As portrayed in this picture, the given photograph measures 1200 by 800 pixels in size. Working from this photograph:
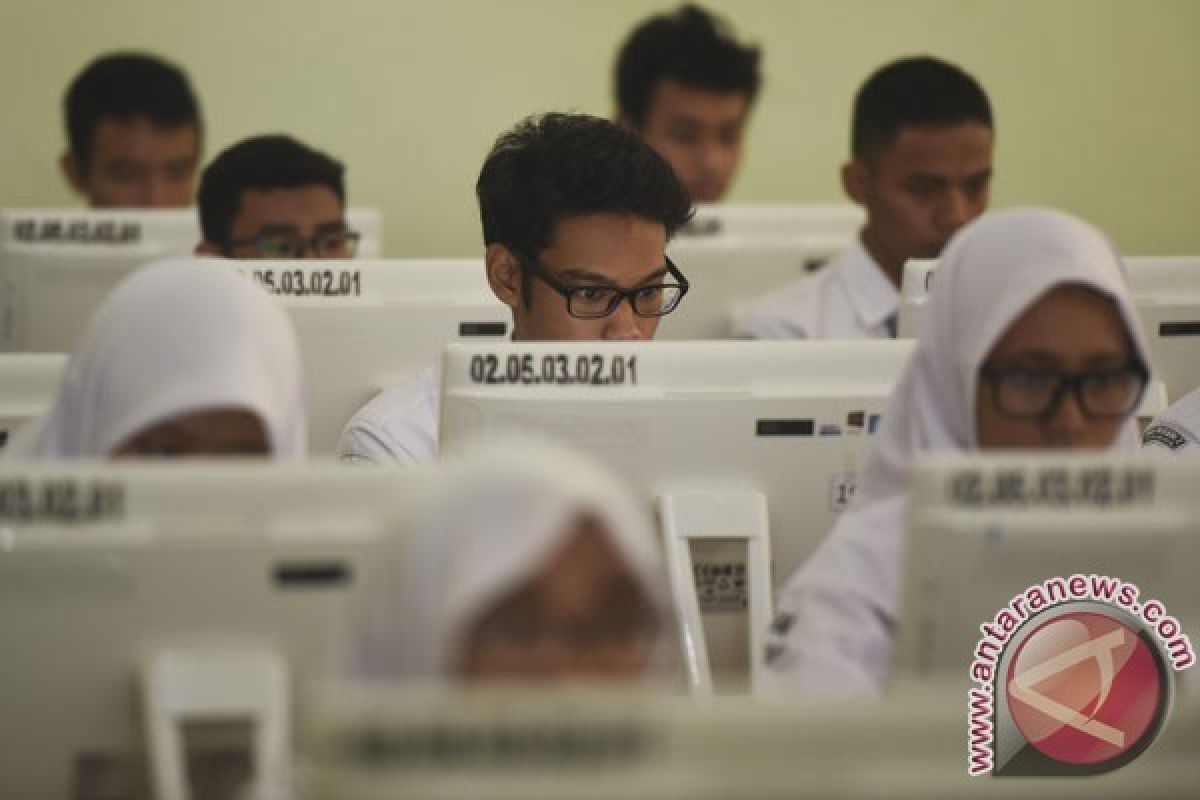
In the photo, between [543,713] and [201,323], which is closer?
[543,713]

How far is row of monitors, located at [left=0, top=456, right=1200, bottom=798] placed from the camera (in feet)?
5.06

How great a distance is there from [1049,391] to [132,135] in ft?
11.2

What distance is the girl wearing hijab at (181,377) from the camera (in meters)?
1.93

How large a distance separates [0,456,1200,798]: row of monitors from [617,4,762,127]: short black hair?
391 centimetres

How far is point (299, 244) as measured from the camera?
3920mm

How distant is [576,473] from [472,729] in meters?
0.23

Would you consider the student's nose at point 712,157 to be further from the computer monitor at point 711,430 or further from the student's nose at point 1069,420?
the student's nose at point 1069,420

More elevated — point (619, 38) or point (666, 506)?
point (619, 38)

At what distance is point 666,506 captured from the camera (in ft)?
7.30

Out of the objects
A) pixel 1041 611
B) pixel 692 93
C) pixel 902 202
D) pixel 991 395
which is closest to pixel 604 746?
pixel 1041 611

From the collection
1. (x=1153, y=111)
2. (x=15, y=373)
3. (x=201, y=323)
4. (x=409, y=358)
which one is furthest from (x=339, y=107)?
(x=201, y=323)

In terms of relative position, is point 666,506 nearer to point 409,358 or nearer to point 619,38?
point 409,358

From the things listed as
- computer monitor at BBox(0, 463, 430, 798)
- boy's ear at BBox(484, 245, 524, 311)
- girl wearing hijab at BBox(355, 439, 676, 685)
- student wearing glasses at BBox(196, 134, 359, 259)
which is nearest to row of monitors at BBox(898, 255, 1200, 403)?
boy's ear at BBox(484, 245, 524, 311)

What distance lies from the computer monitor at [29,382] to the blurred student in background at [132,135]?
2.58 metres
